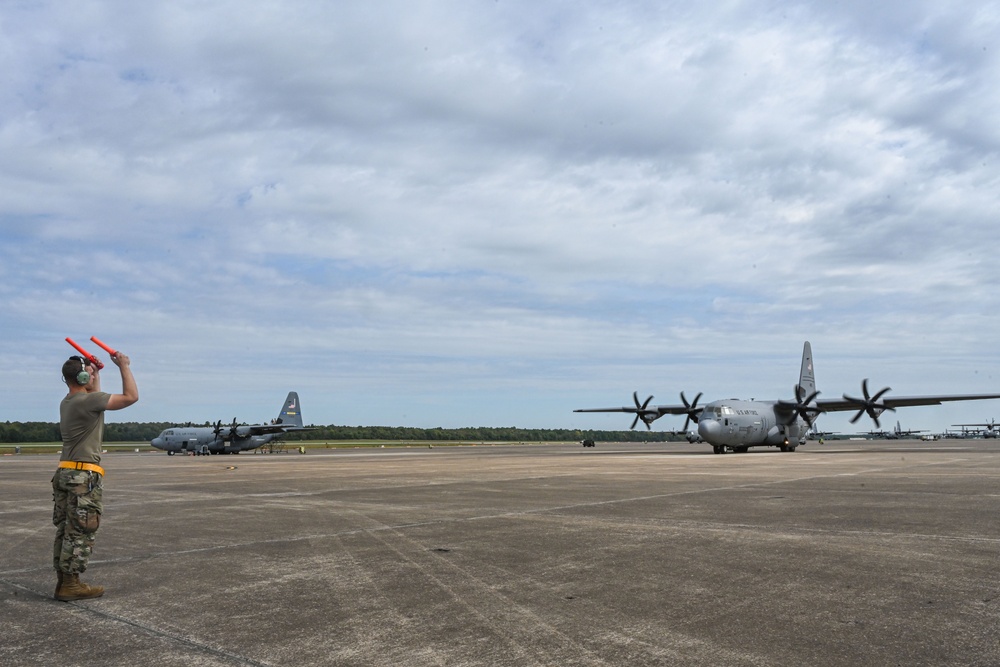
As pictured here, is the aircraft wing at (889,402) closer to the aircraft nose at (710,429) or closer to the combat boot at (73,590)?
the aircraft nose at (710,429)

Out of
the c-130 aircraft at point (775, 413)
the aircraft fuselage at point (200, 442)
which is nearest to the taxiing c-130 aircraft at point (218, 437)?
the aircraft fuselage at point (200, 442)

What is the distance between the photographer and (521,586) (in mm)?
6602

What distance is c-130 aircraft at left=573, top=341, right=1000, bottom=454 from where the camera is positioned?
46.2 meters

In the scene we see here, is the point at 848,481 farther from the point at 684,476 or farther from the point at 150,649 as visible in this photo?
the point at 150,649

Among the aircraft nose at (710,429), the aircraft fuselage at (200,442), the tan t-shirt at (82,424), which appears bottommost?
the aircraft fuselage at (200,442)

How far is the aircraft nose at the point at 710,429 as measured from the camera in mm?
45344

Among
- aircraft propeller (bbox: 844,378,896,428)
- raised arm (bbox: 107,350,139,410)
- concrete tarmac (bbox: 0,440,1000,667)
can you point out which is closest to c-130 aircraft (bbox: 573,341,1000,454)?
aircraft propeller (bbox: 844,378,896,428)

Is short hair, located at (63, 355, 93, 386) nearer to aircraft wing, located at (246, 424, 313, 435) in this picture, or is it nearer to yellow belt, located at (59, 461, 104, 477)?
yellow belt, located at (59, 461, 104, 477)

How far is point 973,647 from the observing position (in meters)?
4.64

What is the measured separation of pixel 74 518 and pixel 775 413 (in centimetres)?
5161

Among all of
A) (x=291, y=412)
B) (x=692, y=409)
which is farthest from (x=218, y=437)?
(x=692, y=409)

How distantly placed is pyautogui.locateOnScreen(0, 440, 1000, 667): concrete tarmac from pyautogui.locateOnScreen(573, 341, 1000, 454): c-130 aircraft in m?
33.2

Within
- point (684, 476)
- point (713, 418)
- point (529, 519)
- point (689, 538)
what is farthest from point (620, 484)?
point (713, 418)

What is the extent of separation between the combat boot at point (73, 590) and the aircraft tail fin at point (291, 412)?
7264 cm
